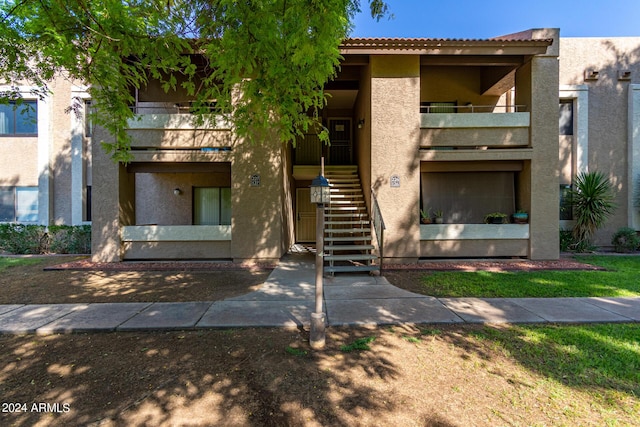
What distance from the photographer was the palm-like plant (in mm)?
9977

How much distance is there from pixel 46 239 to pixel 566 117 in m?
20.9

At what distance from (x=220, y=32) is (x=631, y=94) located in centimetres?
1550

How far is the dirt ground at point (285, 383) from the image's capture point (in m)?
2.49

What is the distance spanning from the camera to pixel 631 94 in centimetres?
1138

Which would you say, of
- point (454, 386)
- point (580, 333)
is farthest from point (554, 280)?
point (454, 386)

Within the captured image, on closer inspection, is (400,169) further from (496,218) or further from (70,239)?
(70,239)

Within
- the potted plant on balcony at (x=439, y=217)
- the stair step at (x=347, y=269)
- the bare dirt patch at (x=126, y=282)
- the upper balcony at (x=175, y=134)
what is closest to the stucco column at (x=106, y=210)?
the bare dirt patch at (x=126, y=282)

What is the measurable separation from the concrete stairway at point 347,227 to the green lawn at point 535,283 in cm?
173

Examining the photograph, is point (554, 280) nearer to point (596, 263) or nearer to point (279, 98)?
point (596, 263)

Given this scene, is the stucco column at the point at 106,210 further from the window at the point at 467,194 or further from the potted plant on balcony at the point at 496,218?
the potted plant on balcony at the point at 496,218

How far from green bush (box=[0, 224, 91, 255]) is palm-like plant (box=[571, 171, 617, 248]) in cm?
1782

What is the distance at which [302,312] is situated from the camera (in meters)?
4.80

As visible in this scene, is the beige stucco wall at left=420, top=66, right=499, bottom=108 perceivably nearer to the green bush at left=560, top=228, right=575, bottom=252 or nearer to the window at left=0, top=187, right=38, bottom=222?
the green bush at left=560, top=228, right=575, bottom=252

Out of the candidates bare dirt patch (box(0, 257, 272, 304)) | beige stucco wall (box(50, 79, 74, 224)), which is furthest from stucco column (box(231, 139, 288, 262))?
beige stucco wall (box(50, 79, 74, 224))
